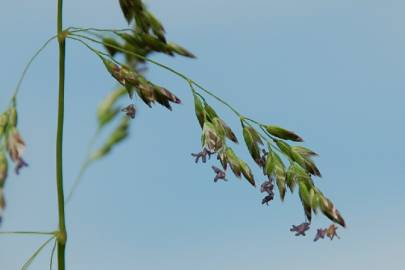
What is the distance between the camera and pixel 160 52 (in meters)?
2.49

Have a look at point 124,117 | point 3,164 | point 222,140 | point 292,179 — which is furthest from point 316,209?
point 3,164

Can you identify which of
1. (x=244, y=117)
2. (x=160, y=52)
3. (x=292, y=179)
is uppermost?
(x=160, y=52)

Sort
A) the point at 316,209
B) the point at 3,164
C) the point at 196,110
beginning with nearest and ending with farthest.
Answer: the point at 3,164 < the point at 316,209 < the point at 196,110

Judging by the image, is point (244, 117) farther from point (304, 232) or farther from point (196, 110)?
point (304, 232)

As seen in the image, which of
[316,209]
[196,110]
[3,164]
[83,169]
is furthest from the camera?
[196,110]

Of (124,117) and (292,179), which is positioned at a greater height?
(124,117)

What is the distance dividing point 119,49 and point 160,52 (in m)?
0.22

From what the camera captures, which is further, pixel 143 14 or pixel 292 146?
pixel 292 146

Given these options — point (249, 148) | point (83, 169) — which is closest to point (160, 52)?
point (83, 169)

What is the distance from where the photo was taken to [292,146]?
10.0ft

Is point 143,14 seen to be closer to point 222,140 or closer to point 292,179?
point 222,140

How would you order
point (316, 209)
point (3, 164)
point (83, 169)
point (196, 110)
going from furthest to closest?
point (196, 110) → point (316, 209) → point (83, 169) → point (3, 164)

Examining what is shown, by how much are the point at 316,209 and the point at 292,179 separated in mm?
208

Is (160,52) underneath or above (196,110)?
above
